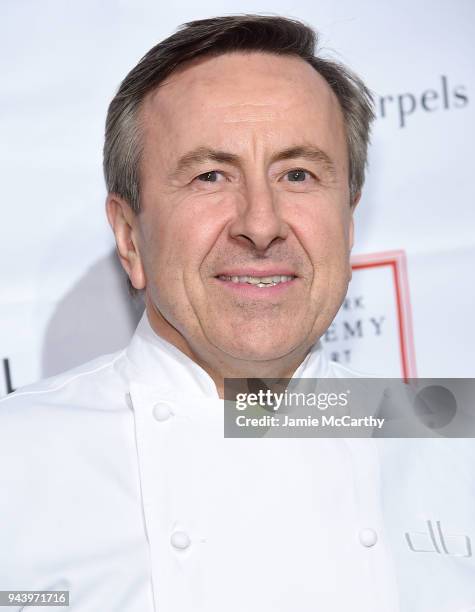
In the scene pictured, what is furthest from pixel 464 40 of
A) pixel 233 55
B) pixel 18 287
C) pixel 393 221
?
pixel 18 287

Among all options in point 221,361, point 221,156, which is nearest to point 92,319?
point 221,361

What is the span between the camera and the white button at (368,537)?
1.36 m

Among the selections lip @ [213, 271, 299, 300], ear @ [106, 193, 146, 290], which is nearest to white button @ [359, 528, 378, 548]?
lip @ [213, 271, 299, 300]

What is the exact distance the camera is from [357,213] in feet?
6.17

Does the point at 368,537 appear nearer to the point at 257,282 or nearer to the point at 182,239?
the point at 257,282

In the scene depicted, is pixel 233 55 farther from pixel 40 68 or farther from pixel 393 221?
pixel 393 221

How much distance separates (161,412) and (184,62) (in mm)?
571

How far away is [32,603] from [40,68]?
1.00 meters

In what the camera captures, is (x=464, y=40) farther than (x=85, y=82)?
Yes

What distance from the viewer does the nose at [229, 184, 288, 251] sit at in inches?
52.7

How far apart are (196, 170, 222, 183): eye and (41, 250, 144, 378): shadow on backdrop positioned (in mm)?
421

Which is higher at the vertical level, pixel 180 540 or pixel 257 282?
pixel 257 282

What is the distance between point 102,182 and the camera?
176 cm

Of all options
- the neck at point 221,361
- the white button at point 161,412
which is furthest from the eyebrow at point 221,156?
the white button at point 161,412
